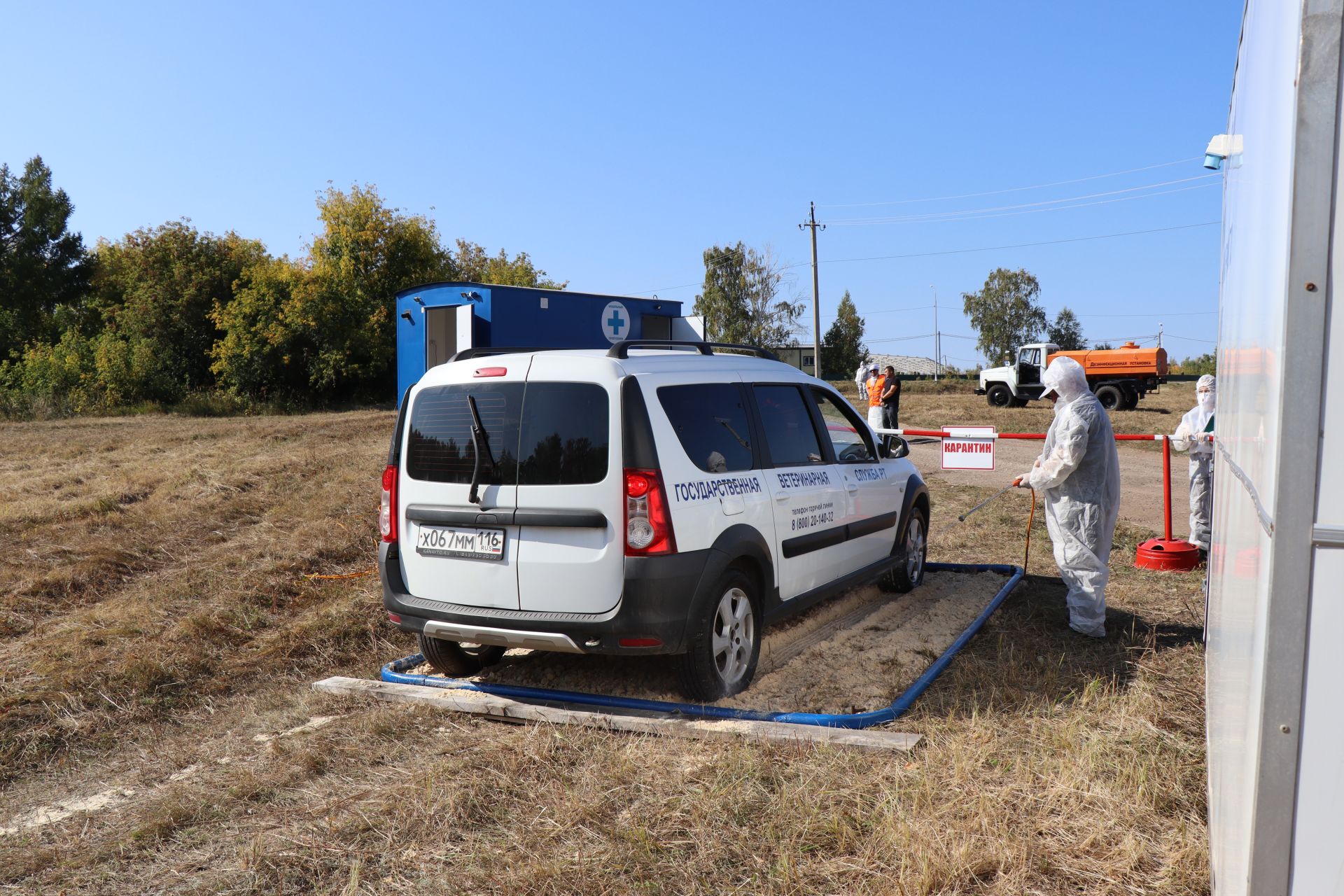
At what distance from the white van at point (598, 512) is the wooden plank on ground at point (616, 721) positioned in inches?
12.6

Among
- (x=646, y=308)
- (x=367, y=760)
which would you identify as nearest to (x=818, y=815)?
(x=367, y=760)

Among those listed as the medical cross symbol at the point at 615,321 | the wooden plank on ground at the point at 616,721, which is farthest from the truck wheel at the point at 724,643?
the medical cross symbol at the point at 615,321

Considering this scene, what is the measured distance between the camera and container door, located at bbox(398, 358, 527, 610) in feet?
16.3

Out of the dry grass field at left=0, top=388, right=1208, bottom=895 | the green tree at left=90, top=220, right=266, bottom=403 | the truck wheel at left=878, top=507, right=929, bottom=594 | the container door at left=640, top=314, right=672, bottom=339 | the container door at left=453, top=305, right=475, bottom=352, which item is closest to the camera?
the dry grass field at left=0, top=388, right=1208, bottom=895

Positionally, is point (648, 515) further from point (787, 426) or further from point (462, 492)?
point (787, 426)

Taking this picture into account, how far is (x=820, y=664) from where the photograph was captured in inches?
229

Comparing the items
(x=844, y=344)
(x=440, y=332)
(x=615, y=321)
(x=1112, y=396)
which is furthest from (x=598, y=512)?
(x=844, y=344)

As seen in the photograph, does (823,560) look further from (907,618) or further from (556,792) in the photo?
(556,792)

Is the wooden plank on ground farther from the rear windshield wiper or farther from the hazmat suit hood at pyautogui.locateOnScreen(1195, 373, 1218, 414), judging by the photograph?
the hazmat suit hood at pyautogui.locateOnScreen(1195, 373, 1218, 414)

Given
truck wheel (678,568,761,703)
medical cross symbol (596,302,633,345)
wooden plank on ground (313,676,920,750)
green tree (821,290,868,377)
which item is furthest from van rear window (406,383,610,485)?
green tree (821,290,868,377)

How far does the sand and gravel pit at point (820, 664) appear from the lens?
5281mm

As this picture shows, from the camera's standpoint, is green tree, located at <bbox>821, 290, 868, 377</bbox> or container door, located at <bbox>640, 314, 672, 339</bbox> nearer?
container door, located at <bbox>640, 314, 672, 339</bbox>

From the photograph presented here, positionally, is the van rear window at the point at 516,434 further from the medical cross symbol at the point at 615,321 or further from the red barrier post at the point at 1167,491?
the medical cross symbol at the point at 615,321

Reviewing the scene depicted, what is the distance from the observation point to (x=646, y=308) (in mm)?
14562
